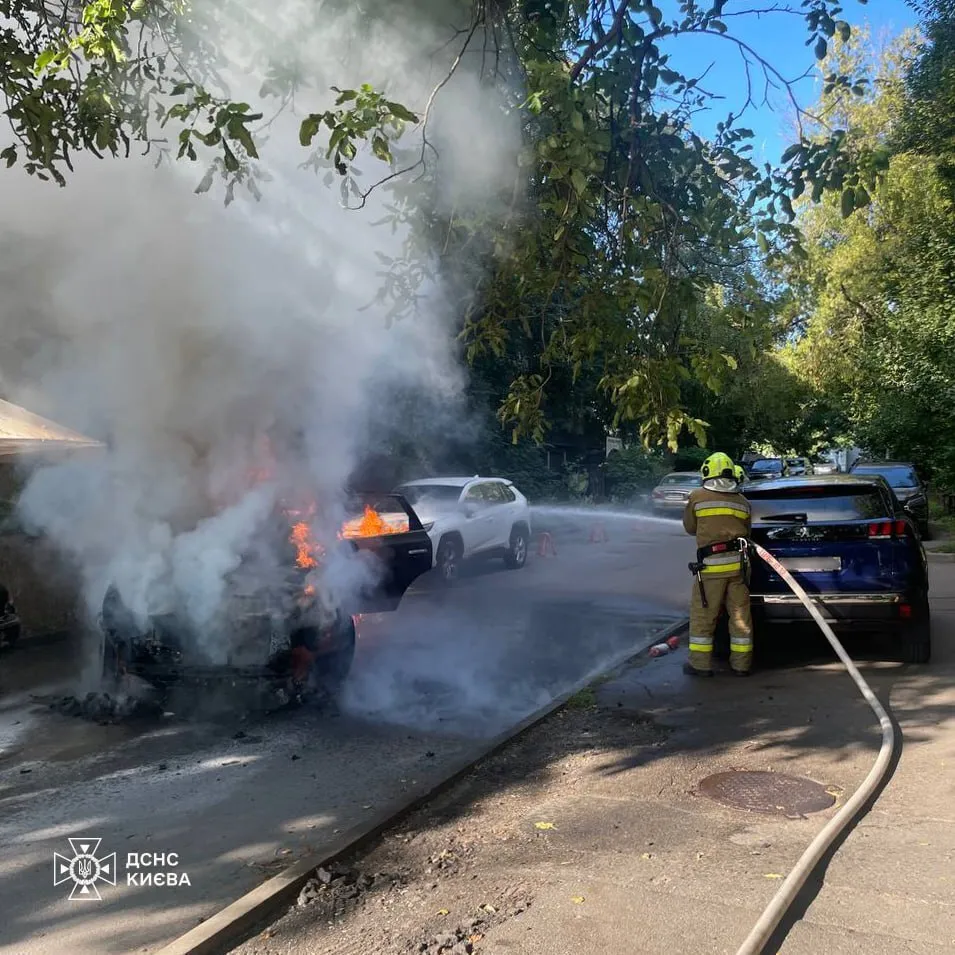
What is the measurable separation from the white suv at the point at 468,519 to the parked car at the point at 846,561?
5459 millimetres

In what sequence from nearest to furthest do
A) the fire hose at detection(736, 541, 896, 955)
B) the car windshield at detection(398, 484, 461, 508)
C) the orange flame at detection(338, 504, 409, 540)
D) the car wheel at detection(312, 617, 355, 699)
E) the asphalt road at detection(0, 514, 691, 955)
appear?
the fire hose at detection(736, 541, 896, 955)
the asphalt road at detection(0, 514, 691, 955)
the car wheel at detection(312, 617, 355, 699)
the orange flame at detection(338, 504, 409, 540)
the car windshield at detection(398, 484, 461, 508)

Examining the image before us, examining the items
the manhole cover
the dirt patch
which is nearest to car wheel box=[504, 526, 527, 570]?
the dirt patch

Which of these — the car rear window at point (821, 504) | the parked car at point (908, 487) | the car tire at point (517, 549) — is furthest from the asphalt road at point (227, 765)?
the parked car at point (908, 487)

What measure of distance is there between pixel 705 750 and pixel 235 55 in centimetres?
520

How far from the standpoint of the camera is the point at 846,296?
82.3 ft

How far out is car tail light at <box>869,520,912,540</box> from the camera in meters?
6.35

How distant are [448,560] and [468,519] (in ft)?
2.57

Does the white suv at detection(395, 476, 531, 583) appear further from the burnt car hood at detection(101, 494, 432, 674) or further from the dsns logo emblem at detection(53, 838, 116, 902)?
the dsns logo emblem at detection(53, 838, 116, 902)

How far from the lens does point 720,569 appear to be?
6301 mm

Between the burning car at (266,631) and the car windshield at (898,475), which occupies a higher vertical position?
the car windshield at (898,475)

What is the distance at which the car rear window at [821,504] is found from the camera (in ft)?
21.5

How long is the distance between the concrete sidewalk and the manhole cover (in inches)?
3.5

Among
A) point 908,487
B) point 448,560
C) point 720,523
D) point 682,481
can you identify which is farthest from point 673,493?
point 720,523

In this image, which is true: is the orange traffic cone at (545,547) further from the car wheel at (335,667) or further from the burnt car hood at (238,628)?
the burnt car hood at (238,628)
